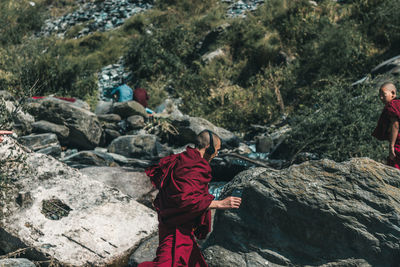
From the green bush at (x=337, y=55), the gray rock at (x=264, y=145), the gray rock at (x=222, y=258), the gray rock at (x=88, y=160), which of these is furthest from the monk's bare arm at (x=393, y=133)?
the green bush at (x=337, y=55)

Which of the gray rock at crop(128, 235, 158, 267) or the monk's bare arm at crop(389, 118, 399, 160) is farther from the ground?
the monk's bare arm at crop(389, 118, 399, 160)

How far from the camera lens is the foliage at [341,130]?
24.0 feet

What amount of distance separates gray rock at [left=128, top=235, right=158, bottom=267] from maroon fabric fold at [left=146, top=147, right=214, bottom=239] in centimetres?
121

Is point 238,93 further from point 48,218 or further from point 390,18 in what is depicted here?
point 48,218

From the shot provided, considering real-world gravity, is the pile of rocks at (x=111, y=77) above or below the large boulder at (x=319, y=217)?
below

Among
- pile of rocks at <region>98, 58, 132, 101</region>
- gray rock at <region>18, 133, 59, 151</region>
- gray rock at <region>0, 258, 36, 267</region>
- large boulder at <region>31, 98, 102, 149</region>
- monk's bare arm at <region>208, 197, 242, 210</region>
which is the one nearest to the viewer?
monk's bare arm at <region>208, 197, 242, 210</region>

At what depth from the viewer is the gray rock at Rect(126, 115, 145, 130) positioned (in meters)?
10.6

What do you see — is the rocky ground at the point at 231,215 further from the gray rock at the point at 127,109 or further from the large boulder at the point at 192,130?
the gray rock at the point at 127,109

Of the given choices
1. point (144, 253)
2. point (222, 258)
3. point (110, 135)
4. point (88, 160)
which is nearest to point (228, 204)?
point (222, 258)

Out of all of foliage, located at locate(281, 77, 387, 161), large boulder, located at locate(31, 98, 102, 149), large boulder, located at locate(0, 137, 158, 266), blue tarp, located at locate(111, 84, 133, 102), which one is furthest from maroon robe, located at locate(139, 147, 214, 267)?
blue tarp, located at locate(111, 84, 133, 102)

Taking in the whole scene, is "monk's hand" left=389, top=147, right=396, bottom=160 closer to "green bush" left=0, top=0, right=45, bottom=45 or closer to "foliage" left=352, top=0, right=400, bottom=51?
"foliage" left=352, top=0, right=400, bottom=51

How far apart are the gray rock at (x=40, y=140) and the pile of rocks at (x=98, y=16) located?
40.5 ft

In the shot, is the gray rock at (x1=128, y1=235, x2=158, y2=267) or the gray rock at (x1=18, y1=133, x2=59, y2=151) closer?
the gray rock at (x1=128, y1=235, x2=158, y2=267)

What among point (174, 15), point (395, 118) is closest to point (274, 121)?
point (395, 118)
